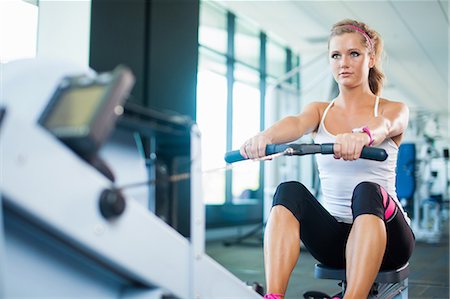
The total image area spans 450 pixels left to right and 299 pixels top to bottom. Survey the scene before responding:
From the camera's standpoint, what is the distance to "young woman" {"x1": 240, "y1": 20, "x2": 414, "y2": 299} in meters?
1.36

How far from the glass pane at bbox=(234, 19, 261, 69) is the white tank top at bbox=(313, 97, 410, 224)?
5.63m

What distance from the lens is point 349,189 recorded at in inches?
63.6

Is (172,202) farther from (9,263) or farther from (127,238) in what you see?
(9,263)

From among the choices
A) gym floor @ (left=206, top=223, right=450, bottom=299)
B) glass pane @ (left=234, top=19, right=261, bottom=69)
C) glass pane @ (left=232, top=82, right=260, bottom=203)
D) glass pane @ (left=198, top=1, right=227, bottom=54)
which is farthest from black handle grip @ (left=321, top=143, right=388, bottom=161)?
glass pane @ (left=234, top=19, right=261, bottom=69)

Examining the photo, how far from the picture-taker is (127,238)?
824mm

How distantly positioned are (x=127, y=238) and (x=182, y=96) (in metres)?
0.67

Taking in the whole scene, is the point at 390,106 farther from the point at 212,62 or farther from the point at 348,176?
the point at 212,62

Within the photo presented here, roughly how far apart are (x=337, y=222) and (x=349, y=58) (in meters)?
0.50

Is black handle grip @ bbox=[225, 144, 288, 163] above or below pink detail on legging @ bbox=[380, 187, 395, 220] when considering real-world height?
above

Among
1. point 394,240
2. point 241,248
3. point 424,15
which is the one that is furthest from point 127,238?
point 424,15

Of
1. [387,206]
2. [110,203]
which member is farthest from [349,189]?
[110,203]

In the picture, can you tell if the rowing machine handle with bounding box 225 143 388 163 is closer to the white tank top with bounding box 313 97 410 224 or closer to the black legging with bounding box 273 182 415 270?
the black legging with bounding box 273 182 415 270

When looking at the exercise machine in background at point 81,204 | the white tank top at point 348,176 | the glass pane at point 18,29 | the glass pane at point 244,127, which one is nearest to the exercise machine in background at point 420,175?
the glass pane at point 244,127

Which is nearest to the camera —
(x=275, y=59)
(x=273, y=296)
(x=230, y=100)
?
(x=273, y=296)
